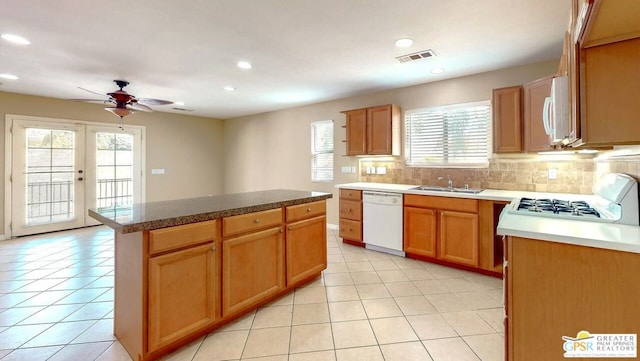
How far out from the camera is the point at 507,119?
10.2 feet

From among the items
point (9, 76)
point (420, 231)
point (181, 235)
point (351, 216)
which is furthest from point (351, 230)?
point (9, 76)

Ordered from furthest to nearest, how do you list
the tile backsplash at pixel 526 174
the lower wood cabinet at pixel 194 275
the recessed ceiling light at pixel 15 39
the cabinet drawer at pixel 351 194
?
the cabinet drawer at pixel 351 194
the tile backsplash at pixel 526 174
the recessed ceiling light at pixel 15 39
the lower wood cabinet at pixel 194 275

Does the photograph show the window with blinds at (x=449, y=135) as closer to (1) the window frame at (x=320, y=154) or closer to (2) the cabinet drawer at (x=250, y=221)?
(1) the window frame at (x=320, y=154)

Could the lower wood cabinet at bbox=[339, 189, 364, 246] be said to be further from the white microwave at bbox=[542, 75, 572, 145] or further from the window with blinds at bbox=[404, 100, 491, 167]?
the white microwave at bbox=[542, 75, 572, 145]

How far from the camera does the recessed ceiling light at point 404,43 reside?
106 inches

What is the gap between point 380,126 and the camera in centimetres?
418

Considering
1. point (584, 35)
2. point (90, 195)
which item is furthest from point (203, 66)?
point (90, 195)

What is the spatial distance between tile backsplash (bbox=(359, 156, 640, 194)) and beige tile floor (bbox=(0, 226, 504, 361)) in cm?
120

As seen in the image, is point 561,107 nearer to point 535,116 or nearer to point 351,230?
point 535,116

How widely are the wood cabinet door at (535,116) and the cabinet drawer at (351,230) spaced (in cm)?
222

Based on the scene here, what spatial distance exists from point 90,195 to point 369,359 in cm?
599

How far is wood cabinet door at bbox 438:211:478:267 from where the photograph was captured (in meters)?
3.13

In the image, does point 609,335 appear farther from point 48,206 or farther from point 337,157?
point 48,206

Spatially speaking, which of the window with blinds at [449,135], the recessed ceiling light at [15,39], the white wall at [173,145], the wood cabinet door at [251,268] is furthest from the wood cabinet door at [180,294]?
the white wall at [173,145]
